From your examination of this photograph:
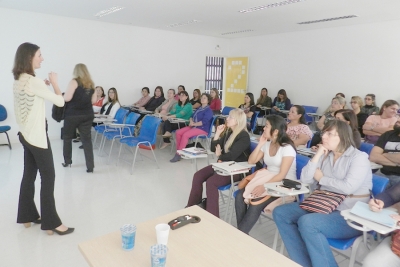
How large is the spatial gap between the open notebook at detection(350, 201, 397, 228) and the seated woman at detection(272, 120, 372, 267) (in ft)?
0.70

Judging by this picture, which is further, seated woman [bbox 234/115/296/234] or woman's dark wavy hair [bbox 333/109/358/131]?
woman's dark wavy hair [bbox 333/109/358/131]

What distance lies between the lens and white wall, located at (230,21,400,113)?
6.70 m

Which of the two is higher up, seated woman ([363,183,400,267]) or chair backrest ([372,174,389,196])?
chair backrest ([372,174,389,196])

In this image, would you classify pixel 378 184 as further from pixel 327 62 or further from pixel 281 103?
pixel 281 103

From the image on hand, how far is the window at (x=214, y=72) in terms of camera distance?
33.6 ft

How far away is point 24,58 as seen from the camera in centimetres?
241

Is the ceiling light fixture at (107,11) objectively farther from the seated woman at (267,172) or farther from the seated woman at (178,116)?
the seated woman at (267,172)

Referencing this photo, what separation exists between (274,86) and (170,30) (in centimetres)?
348

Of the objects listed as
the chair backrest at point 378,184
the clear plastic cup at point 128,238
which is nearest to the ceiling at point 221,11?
the chair backrest at point 378,184

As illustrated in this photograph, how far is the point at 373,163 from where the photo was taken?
3.04m

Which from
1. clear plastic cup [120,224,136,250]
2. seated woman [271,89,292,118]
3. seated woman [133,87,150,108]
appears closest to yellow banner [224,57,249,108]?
seated woman [271,89,292,118]

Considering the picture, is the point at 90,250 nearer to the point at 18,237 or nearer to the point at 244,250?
the point at 244,250

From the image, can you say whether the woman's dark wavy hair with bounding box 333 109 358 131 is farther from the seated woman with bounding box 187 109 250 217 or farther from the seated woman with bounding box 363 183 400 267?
the seated woman with bounding box 363 183 400 267

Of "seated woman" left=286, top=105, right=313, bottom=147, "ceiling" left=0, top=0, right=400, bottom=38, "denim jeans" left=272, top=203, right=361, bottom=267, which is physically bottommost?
"denim jeans" left=272, top=203, right=361, bottom=267
